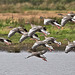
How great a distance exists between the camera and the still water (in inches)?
823

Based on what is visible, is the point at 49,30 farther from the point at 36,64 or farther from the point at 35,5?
the point at 35,5

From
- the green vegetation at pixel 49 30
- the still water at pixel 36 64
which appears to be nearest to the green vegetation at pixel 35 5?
the green vegetation at pixel 49 30

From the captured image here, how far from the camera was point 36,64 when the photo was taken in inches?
906

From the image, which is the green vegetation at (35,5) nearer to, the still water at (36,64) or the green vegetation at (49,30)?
the green vegetation at (49,30)

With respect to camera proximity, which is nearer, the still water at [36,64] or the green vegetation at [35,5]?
the still water at [36,64]

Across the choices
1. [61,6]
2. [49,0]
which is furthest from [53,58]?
[49,0]

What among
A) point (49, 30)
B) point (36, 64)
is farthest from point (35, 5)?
point (36, 64)

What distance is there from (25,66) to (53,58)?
2598mm

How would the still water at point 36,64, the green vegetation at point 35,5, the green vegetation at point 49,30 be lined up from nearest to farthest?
1. the still water at point 36,64
2. the green vegetation at point 49,30
3. the green vegetation at point 35,5

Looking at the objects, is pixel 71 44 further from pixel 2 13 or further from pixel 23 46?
pixel 2 13

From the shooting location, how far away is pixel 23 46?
92.5ft

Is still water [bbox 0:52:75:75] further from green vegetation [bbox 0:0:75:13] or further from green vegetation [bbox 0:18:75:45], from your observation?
green vegetation [bbox 0:0:75:13]

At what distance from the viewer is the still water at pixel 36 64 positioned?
20.9 meters

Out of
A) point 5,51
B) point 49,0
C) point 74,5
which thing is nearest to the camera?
point 5,51
